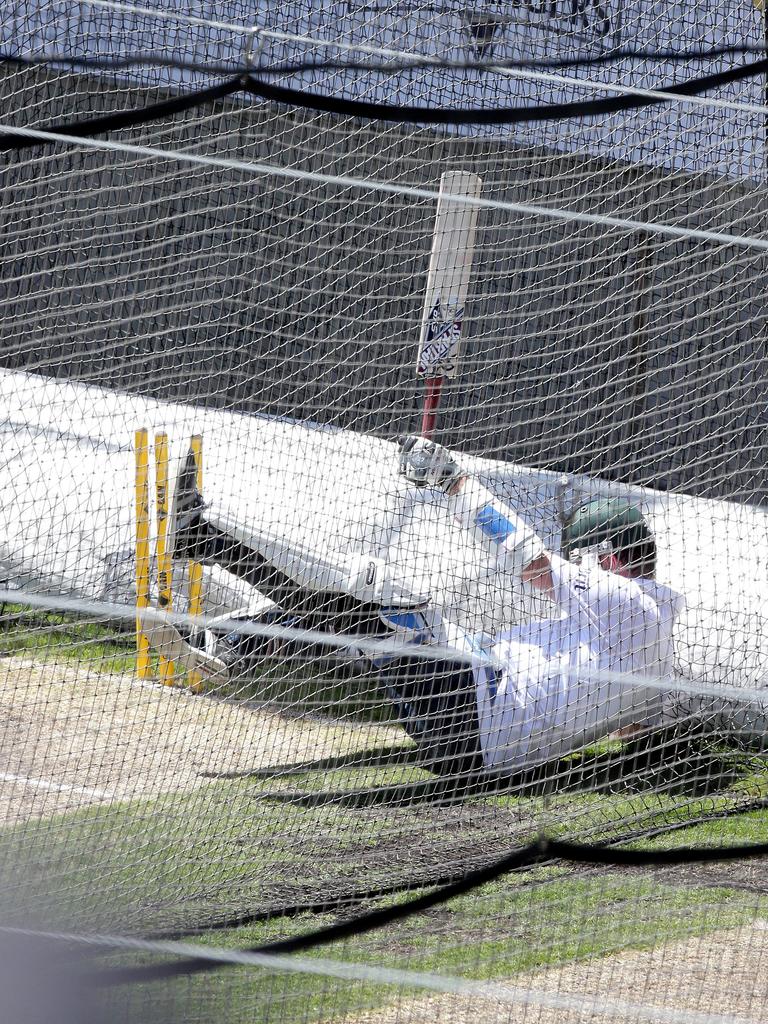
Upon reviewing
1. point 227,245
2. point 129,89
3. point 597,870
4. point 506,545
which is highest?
point 129,89

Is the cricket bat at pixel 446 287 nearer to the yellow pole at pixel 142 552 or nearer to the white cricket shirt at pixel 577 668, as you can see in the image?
the white cricket shirt at pixel 577 668

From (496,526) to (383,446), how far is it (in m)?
0.56

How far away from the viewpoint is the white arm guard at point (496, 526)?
3.36 m

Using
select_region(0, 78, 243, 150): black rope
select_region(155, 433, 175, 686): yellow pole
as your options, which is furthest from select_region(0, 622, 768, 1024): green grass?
select_region(0, 78, 243, 150): black rope

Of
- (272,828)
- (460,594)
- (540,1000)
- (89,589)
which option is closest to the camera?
(540,1000)

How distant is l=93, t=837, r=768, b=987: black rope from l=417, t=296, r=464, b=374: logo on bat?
1504 millimetres

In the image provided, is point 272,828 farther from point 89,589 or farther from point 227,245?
point 227,245

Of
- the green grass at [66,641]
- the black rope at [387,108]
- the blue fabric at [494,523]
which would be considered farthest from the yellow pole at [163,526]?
the black rope at [387,108]

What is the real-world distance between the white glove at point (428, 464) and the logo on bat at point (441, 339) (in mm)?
216

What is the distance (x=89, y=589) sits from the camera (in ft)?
13.6

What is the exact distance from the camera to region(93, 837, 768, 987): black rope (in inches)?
81.3

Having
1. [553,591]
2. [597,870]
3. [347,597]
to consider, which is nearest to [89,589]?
[347,597]

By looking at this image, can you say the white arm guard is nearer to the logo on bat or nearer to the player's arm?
the player's arm

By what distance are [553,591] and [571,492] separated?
341 millimetres
